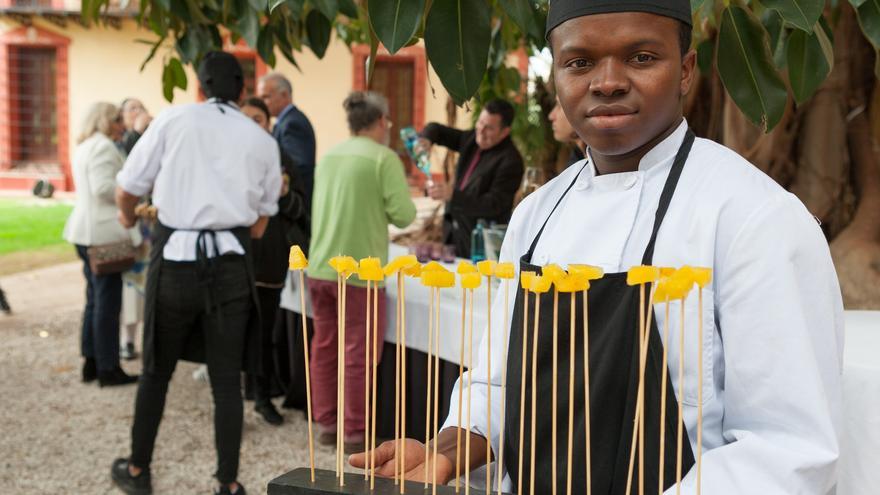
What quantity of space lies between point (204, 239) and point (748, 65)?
6.96 ft

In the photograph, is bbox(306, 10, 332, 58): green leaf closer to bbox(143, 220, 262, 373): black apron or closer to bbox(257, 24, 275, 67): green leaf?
bbox(257, 24, 275, 67): green leaf

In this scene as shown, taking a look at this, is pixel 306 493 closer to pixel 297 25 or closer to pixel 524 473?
pixel 524 473

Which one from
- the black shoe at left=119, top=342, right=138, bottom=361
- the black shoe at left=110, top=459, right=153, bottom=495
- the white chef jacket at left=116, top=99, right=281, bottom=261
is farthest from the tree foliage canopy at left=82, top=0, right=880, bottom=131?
the black shoe at left=119, top=342, right=138, bottom=361

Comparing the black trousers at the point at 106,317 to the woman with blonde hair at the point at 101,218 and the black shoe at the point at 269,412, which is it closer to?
the woman with blonde hair at the point at 101,218

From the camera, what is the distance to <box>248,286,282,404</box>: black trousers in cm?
422

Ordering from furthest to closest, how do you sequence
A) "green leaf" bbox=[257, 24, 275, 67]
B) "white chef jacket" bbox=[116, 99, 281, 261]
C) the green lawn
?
the green lawn < "white chef jacket" bbox=[116, 99, 281, 261] < "green leaf" bbox=[257, 24, 275, 67]

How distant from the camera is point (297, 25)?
2756 millimetres

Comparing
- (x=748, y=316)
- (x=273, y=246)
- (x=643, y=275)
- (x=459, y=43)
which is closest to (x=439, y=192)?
(x=273, y=246)

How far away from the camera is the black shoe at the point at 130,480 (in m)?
3.39

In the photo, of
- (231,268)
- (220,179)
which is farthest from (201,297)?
(220,179)

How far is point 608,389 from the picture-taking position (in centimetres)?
107

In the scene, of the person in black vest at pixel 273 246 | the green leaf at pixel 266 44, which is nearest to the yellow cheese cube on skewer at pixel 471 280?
the green leaf at pixel 266 44

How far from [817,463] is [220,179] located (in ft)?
8.29

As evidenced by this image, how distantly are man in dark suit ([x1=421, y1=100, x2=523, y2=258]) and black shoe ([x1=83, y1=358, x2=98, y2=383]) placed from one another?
6.85ft
